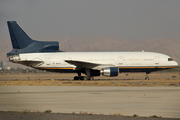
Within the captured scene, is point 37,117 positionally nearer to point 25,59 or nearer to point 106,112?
point 106,112

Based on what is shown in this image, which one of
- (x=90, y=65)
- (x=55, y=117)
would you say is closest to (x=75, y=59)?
(x=90, y=65)

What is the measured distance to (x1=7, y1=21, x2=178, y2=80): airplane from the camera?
47.1 meters

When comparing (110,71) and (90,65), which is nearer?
(110,71)

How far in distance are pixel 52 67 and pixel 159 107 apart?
31.7 meters

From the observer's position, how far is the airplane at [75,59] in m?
47.1

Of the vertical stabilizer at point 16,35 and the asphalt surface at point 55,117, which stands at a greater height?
the vertical stabilizer at point 16,35

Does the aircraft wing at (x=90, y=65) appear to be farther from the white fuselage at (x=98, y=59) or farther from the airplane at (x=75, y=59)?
the white fuselage at (x=98, y=59)

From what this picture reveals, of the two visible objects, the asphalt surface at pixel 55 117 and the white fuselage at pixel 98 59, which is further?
the white fuselage at pixel 98 59

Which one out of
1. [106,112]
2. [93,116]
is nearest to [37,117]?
[93,116]

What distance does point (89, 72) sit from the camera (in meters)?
47.6

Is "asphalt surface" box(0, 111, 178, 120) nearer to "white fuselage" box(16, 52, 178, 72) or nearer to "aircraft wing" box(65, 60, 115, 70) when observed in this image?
"aircraft wing" box(65, 60, 115, 70)

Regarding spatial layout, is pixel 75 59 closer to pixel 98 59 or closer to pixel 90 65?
pixel 90 65

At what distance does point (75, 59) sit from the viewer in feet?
156

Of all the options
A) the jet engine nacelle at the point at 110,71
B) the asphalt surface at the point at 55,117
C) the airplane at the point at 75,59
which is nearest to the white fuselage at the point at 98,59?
the airplane at the point at 75,59
